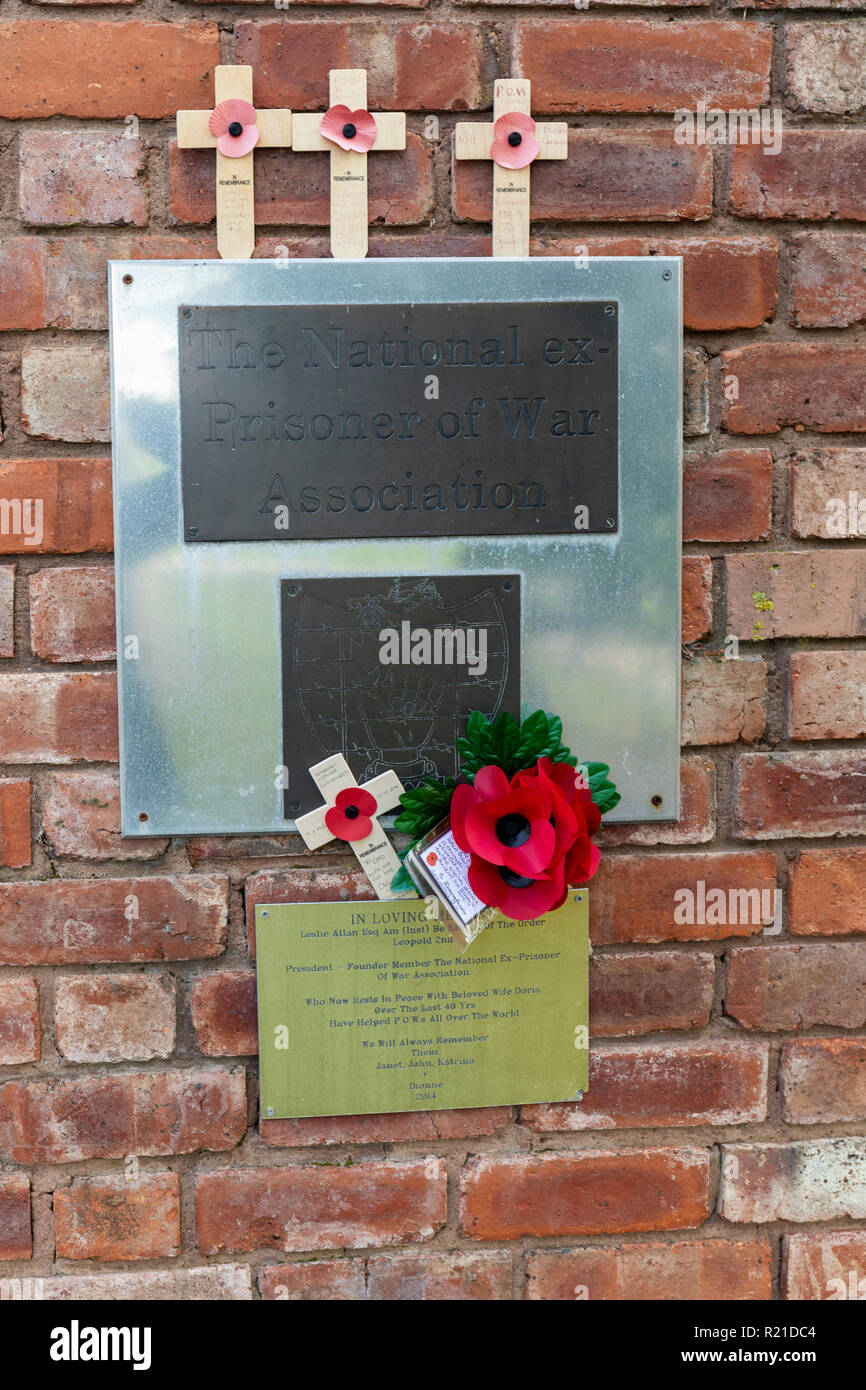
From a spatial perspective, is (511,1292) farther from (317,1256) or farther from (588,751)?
(588,751)

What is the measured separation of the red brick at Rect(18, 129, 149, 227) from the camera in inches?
36.9

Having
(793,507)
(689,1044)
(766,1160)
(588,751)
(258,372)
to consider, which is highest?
(258,372)

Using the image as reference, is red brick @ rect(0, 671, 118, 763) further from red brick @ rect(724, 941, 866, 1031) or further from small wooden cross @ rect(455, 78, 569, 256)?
red brick @ rect(724, 941, 866, 1031)

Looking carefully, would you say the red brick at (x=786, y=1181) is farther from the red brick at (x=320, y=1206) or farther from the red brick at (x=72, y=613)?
the red brick at (x=72, y=613)

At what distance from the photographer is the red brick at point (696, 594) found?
1002mm

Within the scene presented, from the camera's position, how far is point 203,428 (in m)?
0.95

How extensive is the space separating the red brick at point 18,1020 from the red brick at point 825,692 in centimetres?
85

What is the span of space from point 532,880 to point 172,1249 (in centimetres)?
56

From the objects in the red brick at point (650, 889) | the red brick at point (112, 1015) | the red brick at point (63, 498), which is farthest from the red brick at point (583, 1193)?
the red brick at point (63, 498)

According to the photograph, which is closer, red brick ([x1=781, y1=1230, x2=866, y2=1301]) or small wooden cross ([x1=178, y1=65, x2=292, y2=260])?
small wooden cross ([x1=178, y1=65, x2=292, y2=260])

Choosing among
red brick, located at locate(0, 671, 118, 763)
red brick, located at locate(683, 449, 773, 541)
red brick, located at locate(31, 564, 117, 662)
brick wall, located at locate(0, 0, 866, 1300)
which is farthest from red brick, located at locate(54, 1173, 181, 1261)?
red brick, located at locate(683, 449, 773, 541)

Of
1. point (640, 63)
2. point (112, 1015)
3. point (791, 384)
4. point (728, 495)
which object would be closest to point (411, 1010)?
point (112, 1015)

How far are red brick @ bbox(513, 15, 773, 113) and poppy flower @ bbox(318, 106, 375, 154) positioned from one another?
165mm

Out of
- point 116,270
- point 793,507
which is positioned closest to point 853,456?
point 793,507
